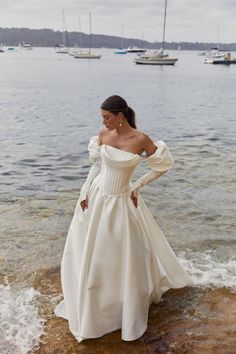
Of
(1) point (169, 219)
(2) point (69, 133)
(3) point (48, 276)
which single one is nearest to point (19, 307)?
(3) point (48, 276)

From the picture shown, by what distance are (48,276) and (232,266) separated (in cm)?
295

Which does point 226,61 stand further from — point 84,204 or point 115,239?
point 115,239

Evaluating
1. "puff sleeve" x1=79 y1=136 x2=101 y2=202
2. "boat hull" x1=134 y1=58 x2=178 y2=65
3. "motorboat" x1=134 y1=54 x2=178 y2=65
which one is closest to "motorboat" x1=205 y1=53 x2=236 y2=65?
"boat hull" x1=134 y1=58 x2=178 y2=65

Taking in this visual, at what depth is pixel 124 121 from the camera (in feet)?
16.3

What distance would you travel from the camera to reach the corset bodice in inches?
194

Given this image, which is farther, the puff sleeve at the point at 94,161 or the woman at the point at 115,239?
the puff sleeve at the point at 94,161

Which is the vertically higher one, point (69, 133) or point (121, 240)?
point (121, 240)

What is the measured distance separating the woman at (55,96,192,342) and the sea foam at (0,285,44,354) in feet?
1.82

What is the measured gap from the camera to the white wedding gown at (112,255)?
4965 millimetres

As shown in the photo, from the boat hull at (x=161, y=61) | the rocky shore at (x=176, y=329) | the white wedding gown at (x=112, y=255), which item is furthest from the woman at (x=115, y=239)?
the boat hull at (x=161, y=61)

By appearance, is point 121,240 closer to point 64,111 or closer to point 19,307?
point 19,307

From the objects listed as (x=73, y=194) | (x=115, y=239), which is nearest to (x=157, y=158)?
(x=115, y=239)

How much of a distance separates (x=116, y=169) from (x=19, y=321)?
2338 millimetres

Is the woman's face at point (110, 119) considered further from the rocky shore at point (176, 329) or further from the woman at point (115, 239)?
the rocky shore at point (176, 329)
